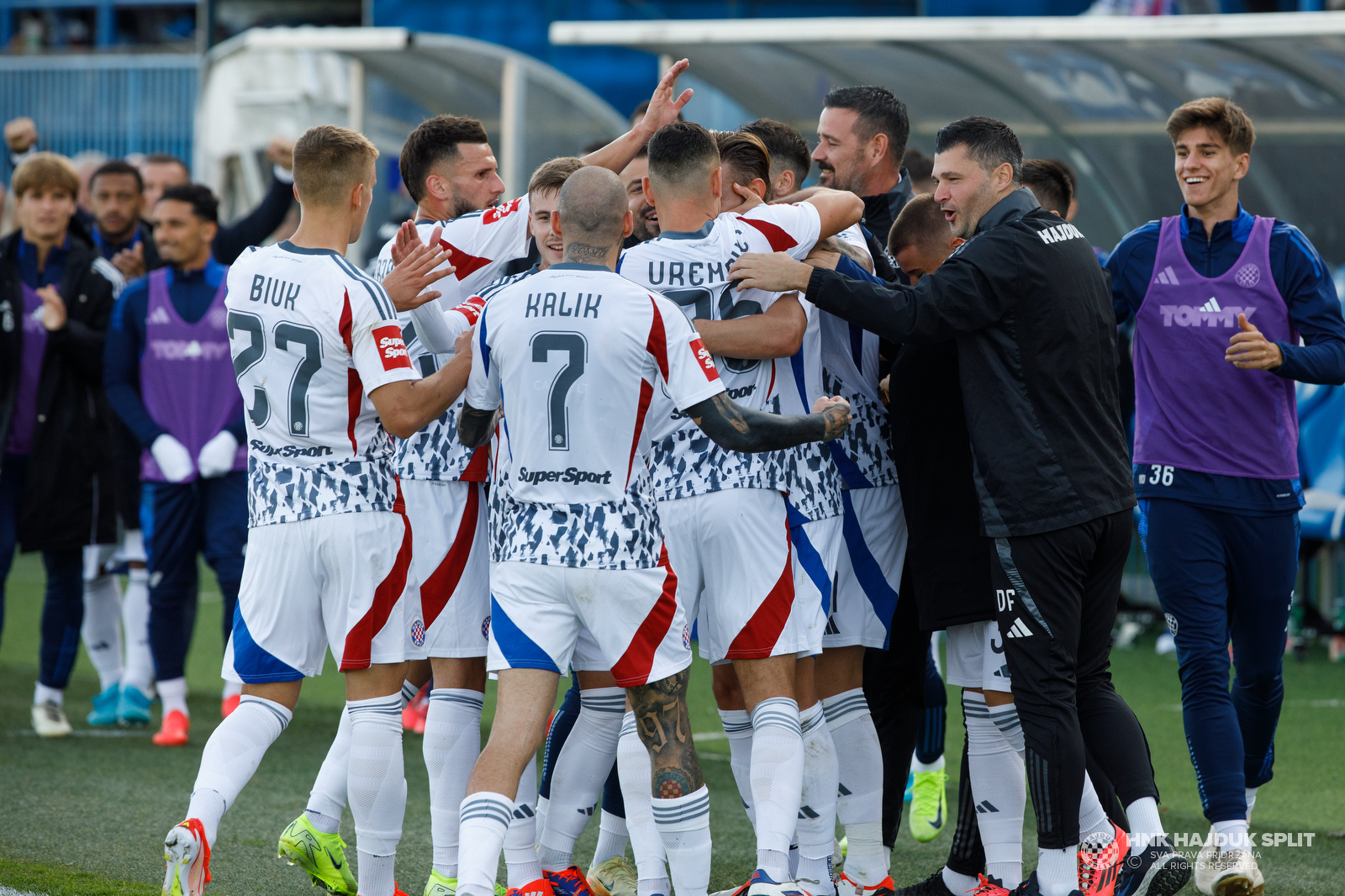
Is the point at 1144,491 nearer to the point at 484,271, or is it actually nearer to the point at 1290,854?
the point at 1290,854

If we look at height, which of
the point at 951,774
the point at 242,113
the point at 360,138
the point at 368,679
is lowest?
the point at 951,774

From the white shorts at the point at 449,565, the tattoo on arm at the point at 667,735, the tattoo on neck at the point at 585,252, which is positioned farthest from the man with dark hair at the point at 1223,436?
the white shorts at the point at 449,565

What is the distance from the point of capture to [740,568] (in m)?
4.38

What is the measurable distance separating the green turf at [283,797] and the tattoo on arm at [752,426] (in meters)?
1.73

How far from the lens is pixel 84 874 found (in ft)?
15.6

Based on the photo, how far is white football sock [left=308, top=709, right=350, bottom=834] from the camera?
15.2 ft

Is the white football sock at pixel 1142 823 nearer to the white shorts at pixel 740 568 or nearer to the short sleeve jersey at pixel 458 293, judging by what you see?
the white shorts at pixel 740 568

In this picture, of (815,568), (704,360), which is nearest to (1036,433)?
(815,568)

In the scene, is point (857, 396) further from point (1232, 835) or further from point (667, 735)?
point (1232, 835)

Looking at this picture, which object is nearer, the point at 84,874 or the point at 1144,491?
the point at 84,874

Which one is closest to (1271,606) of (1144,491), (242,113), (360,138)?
(1144,491)

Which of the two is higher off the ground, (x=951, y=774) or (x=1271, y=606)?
(x=1271, y=606)

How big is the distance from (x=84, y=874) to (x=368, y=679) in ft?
4.17

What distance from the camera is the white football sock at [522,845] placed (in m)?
4.35
